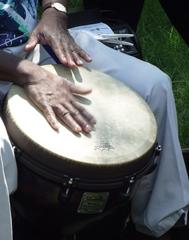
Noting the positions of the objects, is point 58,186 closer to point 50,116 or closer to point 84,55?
point 50,116

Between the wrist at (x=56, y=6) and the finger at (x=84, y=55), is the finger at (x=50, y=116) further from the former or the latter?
the wrist at (x=56, y=6)

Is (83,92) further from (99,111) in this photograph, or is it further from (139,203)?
(139,203)

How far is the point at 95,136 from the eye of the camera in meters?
1.87

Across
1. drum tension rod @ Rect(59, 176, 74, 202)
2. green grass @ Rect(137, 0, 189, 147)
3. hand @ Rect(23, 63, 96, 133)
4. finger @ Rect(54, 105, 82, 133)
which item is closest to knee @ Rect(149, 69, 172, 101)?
hand @ Rect(23, 63, 96, 133)

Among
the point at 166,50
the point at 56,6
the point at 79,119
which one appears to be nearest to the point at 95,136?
the point at 79,119

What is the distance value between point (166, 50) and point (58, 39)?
142 cm

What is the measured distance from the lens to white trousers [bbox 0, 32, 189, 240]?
2.14m

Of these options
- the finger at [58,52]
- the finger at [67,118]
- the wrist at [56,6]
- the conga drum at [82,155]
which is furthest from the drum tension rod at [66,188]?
the wrist at [56,6]

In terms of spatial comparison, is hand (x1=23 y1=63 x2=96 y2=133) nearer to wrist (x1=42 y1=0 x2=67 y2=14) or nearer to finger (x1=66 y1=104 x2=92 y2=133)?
finger (x1=66 y1=104 x2=92 y2=133)

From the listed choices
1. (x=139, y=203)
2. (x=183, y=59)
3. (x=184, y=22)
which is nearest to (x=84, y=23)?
(x=184, y=22)

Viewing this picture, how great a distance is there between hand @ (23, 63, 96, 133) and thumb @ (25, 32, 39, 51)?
0.15 meters

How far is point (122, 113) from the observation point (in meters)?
1.99

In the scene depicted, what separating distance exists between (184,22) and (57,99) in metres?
1.00

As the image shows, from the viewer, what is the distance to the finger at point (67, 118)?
185 cm
